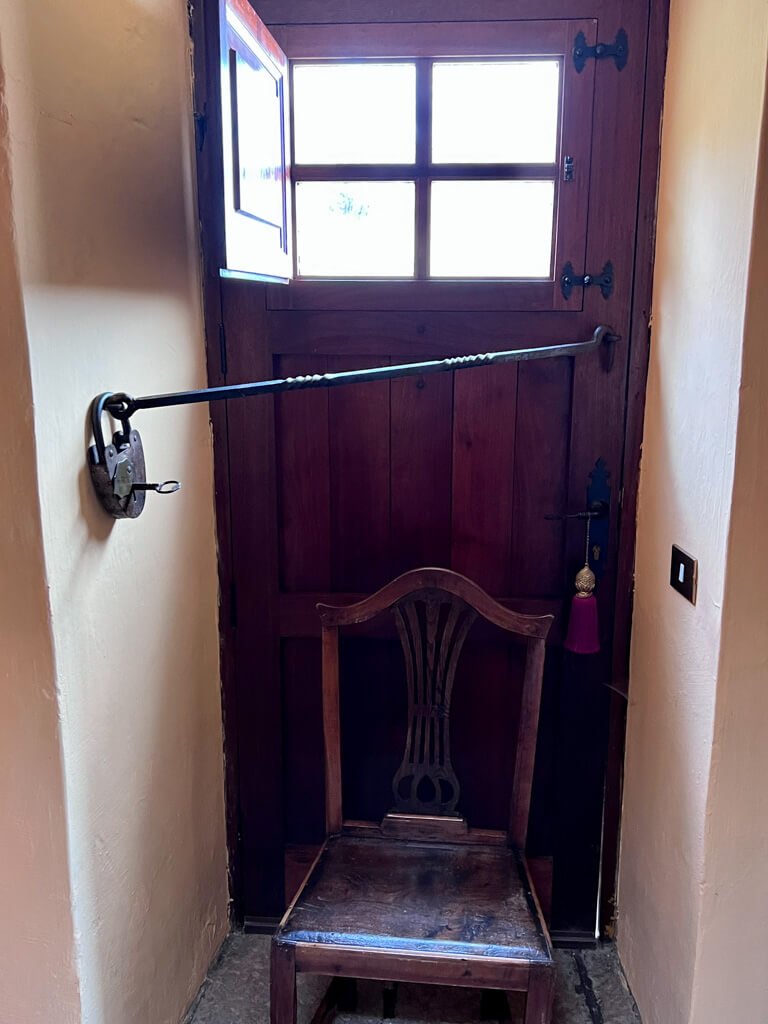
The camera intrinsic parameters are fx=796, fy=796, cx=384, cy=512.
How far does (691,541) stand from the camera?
1.37 m

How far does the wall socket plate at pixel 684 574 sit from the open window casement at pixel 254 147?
887 mm

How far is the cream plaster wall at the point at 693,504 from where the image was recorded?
3.94ft

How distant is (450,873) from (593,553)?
2.31ft

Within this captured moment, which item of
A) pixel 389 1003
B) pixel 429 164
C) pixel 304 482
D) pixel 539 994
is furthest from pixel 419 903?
pixel 429 164

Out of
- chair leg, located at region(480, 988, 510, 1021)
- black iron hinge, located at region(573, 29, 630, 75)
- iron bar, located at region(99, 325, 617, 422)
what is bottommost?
chair leg, located at region(480, 988, 510, 1021)

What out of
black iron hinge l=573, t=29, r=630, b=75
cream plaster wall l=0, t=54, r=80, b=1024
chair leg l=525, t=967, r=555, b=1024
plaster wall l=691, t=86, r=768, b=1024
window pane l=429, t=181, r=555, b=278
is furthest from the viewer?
window pane l=429, t=181, r=555, b=278

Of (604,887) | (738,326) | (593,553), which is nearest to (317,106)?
(738,326)

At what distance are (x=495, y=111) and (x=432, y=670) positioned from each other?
44.3 inches

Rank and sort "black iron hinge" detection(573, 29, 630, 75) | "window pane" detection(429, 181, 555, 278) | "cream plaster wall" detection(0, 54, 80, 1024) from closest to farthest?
"cream plaster wall" detection(0, 54, 80, 1024) < "black iron hinge" detection(573, 29, 630, 75) < "window pane" detection(429, 181, 555, 278)

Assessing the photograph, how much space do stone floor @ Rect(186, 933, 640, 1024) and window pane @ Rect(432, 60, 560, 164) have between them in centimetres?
173

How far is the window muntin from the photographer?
1576 mm

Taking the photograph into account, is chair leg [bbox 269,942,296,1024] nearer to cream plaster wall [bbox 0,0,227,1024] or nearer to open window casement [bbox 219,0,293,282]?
cream plaster wall [bbox 0,0,227,1024]

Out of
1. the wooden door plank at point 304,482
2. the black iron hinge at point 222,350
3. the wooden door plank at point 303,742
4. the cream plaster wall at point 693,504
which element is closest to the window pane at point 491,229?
Answer: the cream plaster wall at point 693,504

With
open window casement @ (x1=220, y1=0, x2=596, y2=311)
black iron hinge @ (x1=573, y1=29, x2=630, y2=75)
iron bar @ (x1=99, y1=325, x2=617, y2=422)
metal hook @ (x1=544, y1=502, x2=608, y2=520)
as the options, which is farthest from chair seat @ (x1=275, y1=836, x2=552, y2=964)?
black iron hinge @ (x1=573, y1=29, x2=630, y2=75)
